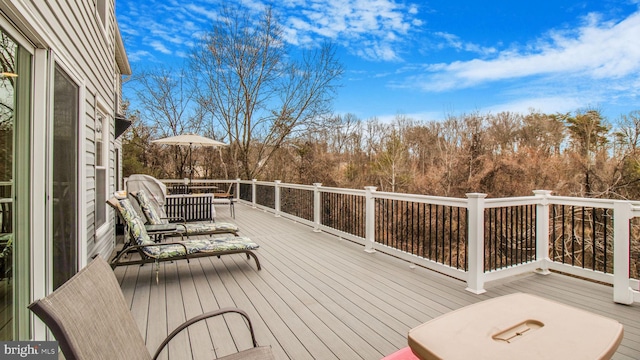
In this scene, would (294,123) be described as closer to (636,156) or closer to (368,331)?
(636,156)

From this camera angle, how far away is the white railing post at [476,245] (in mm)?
3432

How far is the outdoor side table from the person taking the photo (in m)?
1.13

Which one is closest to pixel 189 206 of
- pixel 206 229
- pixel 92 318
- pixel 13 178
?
pixel 206 229

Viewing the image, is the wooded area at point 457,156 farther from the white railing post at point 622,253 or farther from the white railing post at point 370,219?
the white railing post at point 622,253

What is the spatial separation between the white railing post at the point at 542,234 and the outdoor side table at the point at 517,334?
10.2ft

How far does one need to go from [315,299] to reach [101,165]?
12.5 ft

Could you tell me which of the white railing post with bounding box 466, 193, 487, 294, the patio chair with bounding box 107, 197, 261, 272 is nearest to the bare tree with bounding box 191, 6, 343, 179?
the patio chair with bounding box 107, 197, 261, 272

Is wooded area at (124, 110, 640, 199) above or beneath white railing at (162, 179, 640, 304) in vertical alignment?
above

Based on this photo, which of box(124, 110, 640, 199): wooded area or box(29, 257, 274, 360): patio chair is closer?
box(29, 257, 274, 360): patio chair

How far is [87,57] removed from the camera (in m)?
3.44

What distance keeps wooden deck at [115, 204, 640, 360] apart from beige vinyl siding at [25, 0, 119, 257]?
3.15ft

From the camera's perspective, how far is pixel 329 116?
14883 mm

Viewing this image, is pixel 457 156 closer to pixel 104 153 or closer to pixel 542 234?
pixel 542 234

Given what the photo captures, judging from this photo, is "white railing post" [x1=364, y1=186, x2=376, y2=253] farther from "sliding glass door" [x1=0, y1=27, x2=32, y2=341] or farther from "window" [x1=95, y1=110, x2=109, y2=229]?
"sliding glass door" [x1=0, y1=27, x2=32, y2=341]
